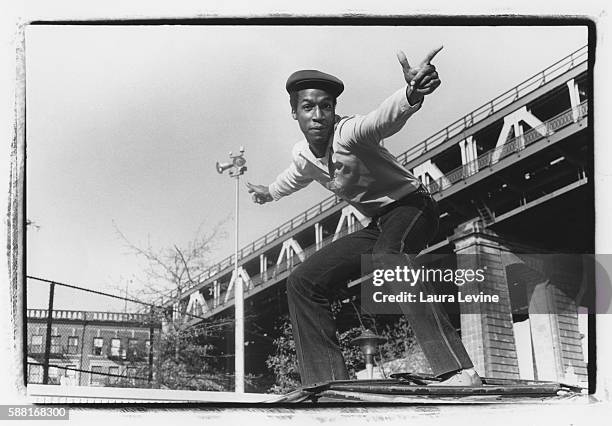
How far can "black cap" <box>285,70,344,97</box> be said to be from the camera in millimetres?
5272

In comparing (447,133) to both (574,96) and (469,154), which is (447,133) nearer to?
(469,154)

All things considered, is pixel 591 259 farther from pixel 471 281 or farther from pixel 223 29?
pixel 223 29

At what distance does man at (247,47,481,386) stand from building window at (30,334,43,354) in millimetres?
1939

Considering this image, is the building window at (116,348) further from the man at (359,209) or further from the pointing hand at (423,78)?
the pointing hand at (423,78)

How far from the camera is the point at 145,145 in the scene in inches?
237

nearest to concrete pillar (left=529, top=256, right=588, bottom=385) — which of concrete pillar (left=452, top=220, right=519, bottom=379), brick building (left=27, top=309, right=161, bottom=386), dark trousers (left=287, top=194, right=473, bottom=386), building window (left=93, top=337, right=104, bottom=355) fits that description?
concrete pillar (left=452, top=220, right=519, bottom=379)

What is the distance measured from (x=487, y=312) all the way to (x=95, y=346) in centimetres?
292

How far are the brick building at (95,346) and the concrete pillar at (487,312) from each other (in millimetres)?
2369

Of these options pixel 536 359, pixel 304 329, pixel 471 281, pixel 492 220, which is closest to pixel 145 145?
pixel 304 329

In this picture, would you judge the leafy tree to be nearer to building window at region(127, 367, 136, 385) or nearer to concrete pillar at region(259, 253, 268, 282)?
concrete pillar at region(259, 253, 268, 282)

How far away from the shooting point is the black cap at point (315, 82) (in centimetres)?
527

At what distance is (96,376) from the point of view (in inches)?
231

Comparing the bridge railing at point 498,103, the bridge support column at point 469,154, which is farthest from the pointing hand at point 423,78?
the bridge support column at point 469,154

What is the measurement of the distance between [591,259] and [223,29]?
316 centimetres
